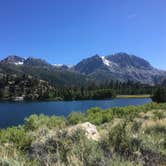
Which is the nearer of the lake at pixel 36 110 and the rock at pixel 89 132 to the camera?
the rock at pixel 89 132

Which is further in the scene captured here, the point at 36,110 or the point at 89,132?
the point at 36,110

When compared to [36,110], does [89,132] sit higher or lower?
higher

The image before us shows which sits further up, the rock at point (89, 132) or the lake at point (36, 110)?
the rock at point (89, 132)

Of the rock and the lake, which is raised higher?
the rock

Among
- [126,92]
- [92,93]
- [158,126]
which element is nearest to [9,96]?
[92,93]

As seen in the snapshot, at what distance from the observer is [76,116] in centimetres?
2469

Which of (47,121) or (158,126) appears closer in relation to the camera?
(158,126)

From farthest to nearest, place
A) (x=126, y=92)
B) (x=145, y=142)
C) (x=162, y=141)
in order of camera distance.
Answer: (x=126, y=92), (x=162, y=141), (x=145, y=142)

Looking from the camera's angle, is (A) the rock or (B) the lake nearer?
(A) the rock

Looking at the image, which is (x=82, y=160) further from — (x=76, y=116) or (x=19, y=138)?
(x=76, y=116)

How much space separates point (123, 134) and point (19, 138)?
709 centimetres

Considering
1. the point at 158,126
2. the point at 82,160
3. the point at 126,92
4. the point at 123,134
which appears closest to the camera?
the point at 82,160

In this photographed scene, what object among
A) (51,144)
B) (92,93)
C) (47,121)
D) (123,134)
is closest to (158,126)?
(123,134)

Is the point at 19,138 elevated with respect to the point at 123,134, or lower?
lower
